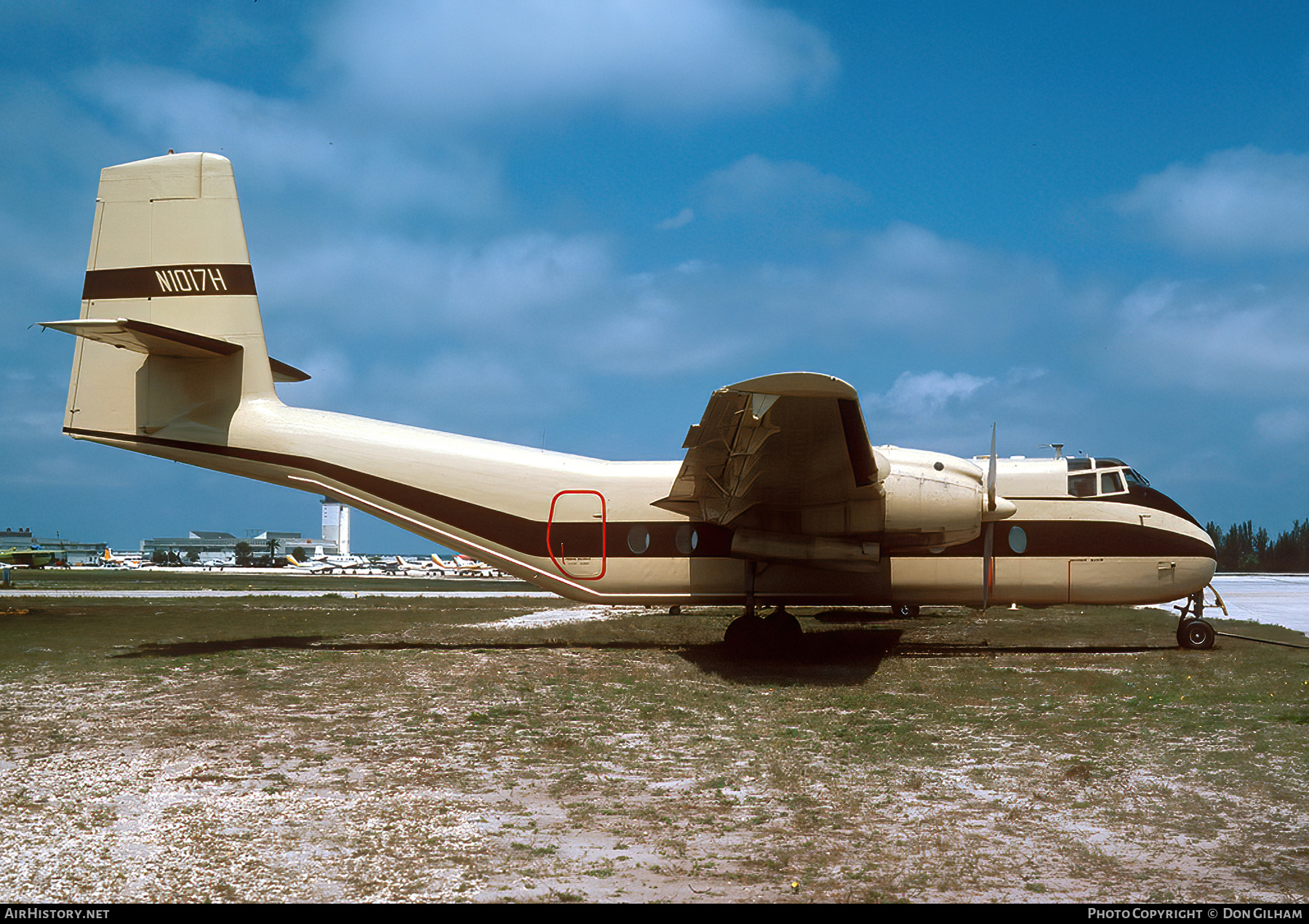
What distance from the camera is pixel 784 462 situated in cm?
1102

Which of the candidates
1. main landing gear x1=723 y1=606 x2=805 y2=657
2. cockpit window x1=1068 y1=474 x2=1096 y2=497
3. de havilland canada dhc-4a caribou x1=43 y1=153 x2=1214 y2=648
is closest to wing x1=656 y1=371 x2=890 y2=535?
de havilland canada dhc-4a caribou x1=43 y1=153 x2=1214 y2=648

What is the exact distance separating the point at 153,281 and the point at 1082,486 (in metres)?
14.9

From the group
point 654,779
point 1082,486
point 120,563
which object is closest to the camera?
point 654,779

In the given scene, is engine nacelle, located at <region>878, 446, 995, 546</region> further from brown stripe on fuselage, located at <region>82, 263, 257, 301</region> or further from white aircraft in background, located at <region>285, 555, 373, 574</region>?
white aircraft in background, located at <region>285, 555, 373, 574</region>

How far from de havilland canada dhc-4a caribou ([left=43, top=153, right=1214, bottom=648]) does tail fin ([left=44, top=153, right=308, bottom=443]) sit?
0.08ft

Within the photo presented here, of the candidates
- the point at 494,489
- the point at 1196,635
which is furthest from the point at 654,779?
the point at 1196,635

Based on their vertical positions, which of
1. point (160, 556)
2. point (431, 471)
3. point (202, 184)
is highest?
point (202, 184)

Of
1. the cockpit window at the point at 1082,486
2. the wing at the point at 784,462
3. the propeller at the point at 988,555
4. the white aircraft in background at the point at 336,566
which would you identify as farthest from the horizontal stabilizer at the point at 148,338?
the white aircraft in background at the point at 336,566

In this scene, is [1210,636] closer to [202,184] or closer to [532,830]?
[532,830]

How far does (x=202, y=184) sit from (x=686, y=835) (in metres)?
13.1

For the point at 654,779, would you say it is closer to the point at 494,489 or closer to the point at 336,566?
the point at 494,489

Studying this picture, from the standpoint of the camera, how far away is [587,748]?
22.3 ft
